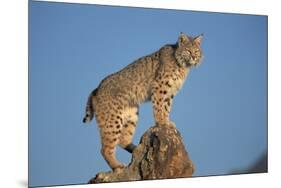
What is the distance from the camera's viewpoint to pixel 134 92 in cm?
523

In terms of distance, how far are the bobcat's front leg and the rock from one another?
86mm

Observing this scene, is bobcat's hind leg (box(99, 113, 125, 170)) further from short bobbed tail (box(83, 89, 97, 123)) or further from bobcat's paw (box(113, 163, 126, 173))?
short bobbed tail (box(83, 89, 97, 123))

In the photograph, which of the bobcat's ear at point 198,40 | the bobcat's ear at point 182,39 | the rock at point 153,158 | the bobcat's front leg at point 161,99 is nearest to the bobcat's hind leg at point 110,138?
the rock at point 153,158

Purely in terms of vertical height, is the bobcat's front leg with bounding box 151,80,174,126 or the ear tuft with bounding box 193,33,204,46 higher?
the ear tuft with bounding box 193,33,204,46

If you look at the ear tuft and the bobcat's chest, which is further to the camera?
the ear tuft

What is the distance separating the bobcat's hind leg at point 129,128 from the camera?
204 inches

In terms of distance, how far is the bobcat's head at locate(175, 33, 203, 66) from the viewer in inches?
209

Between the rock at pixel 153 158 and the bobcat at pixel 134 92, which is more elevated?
the bobcat at pixel 134 92

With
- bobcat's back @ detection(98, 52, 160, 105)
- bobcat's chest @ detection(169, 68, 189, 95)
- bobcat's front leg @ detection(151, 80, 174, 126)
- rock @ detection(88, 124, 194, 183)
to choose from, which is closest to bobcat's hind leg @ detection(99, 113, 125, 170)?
rock @ detection(88, 124, 194, 183)

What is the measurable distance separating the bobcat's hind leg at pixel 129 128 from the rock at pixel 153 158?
3.2 inches

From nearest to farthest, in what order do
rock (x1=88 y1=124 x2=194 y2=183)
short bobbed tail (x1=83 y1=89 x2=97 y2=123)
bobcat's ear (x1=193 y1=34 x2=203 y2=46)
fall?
1. short bobbed tail (x1=83 y1=89 x2=97 y2=123)
2. rock (x1=88 y1=124 x2=194 y2=183)
3. bobcat's ear (x1=193 y1=34 x2=203 y2=46)

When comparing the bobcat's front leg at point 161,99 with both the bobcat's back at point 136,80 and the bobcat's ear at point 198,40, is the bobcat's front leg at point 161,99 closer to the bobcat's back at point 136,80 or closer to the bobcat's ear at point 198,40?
the bobcat's back at point 136,80

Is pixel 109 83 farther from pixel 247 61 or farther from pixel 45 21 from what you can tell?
pixel 247 61

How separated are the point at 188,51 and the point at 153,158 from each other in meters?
1.10
